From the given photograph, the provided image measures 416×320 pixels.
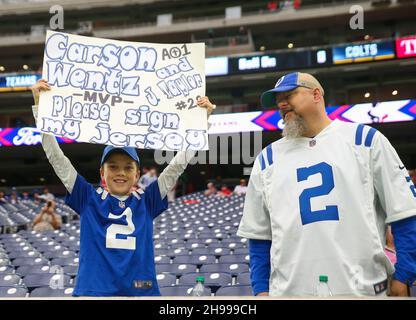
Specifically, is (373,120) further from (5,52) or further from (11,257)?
(5,52)

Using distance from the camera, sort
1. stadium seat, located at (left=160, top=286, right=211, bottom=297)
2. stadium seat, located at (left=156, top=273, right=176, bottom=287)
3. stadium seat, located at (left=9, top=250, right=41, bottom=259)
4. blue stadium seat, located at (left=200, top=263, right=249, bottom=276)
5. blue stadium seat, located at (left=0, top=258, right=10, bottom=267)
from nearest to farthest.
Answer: stadium seat, located at (left=160, top=286, right=211, bottom=297) < stadium seat, located at (left=156, top=273, right=176, bottom=287) < blue stadium seat, located at (left=200, top=263, right=249, bottom=276) < blue stadium seat, located at (left=0, top=258, right=10, bottom=267) < stadium seat, located at (left=9, top=250, right=41, bottom=259)

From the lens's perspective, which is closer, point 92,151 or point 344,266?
point 344,266

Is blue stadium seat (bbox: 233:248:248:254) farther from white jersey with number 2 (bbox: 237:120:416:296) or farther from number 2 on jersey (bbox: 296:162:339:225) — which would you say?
number 2 on jersey (bbox: 296:162:339:225)

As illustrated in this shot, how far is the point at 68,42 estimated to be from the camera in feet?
8.44

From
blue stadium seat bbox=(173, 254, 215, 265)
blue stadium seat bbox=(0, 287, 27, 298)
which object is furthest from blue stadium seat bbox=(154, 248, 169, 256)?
blue stadium seat bbox=(0, 287, 27, 298)

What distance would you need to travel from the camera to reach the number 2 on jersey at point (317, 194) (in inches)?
65.7

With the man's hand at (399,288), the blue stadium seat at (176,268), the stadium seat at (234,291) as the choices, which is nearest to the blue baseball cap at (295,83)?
the man's hand at (399,288)

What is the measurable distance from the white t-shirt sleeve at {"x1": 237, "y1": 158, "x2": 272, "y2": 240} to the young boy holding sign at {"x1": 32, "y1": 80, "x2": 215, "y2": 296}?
0.55 meters

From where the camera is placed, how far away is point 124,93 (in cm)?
248

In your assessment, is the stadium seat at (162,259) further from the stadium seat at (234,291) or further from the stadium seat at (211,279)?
the stadium seat at (234,291)

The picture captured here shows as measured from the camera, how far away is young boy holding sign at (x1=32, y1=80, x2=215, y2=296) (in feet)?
6.73
